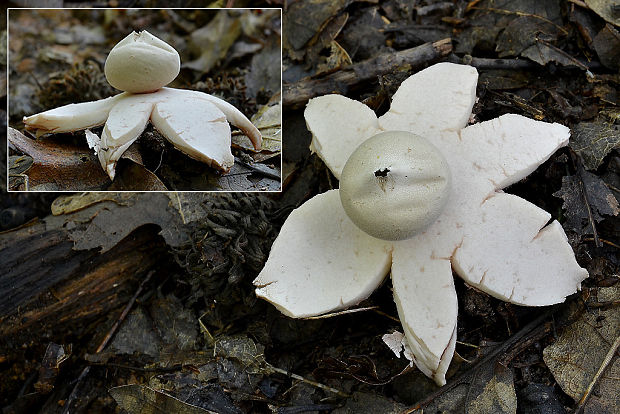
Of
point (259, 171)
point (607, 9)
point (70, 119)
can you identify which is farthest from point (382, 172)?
point (607, 9)

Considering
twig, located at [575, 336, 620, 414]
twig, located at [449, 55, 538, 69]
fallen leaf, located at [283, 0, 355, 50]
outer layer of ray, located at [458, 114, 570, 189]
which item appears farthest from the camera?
fallen leaf, located at [283, 0, 355, 50]

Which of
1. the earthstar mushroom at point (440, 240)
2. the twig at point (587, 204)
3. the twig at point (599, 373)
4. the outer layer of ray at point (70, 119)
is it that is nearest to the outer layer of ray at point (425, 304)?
the earthstar mushroom at point (440, 240)

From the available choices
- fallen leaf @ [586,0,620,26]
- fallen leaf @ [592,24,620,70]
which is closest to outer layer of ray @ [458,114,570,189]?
fallen leaf @ [592,24,620,70]

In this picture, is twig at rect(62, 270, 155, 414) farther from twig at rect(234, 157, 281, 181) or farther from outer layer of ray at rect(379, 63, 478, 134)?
outer layer of ray at rect(379, 63, 478, 134)

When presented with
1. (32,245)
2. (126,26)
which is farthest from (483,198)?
(126,26)

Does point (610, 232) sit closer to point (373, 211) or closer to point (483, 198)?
point (483, 198)

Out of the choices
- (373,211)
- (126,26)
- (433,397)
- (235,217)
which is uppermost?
(373,211)

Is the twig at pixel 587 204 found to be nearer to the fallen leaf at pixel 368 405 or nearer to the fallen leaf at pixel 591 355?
the fallen leaf at pixel 591 355
